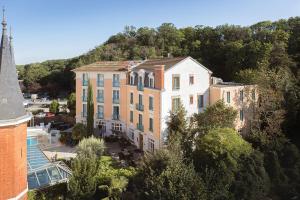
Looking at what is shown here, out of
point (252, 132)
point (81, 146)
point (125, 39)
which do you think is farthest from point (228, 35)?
point (81, 146)

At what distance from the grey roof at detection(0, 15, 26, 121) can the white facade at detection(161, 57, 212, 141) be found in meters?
17.0

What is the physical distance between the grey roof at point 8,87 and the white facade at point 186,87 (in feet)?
55.7

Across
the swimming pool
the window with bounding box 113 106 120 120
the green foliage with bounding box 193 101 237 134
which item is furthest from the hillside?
the swimming pool

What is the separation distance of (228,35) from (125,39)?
2514cm

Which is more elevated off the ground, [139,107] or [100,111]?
[139,107]

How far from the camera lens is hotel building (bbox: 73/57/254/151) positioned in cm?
2895

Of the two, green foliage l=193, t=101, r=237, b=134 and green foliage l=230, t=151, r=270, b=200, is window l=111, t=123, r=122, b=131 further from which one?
green foliage l=230, t=151, r=270, b=200

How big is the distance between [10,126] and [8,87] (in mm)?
1609

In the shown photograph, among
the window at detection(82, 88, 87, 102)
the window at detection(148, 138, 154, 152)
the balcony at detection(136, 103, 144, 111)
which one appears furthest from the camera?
the window at detection(82, 88, 87, 102)

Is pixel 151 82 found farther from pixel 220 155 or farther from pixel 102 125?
pixel 102 125

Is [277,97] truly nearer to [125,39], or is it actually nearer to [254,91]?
[254,91]

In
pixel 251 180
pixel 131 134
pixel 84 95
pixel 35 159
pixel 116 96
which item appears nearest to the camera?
pixel 251 180

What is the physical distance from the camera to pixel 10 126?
1223 centimetres

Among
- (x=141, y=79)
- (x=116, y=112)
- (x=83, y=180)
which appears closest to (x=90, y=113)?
(x=116, y=112)
